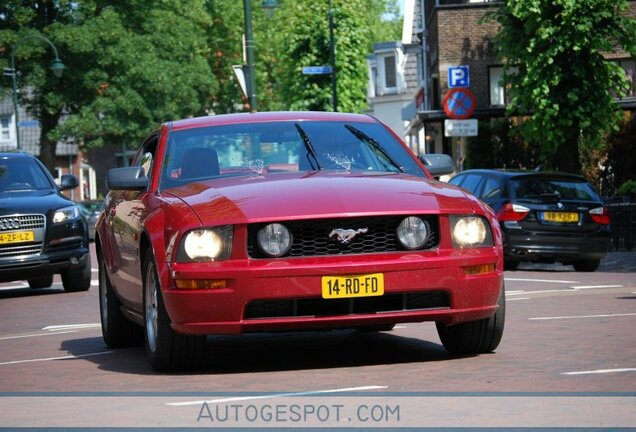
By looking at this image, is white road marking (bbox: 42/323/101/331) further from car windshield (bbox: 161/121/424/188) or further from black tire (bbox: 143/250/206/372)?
black tire (bbox: 143/250/206/372)

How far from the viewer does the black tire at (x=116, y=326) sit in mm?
11664

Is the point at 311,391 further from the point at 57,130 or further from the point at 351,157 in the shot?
the point at 57,130

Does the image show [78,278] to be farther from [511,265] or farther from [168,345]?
[168,345]

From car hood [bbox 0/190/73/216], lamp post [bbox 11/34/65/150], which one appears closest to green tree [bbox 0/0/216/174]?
lamp post [bbox 11/34/65/150]

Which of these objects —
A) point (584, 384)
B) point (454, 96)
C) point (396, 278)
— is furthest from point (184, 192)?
point (454, 96)

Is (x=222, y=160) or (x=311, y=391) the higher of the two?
(x=222, y=160)

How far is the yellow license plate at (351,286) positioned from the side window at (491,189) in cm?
1439

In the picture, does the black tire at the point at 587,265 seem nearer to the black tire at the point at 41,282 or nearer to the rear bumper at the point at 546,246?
the rear bumper at the point at 546,246

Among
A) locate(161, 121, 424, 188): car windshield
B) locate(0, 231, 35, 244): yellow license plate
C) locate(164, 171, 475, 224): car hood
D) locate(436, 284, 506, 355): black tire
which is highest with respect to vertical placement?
locate(161, 121, 424, 188): car windshield

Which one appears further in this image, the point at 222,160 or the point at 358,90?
the point at 358,90

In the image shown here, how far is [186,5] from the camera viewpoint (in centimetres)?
6669

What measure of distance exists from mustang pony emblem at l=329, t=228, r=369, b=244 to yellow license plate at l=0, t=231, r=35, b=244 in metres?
11.4

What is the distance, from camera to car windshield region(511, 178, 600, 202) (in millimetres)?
22969

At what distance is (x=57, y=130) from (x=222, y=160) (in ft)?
167
